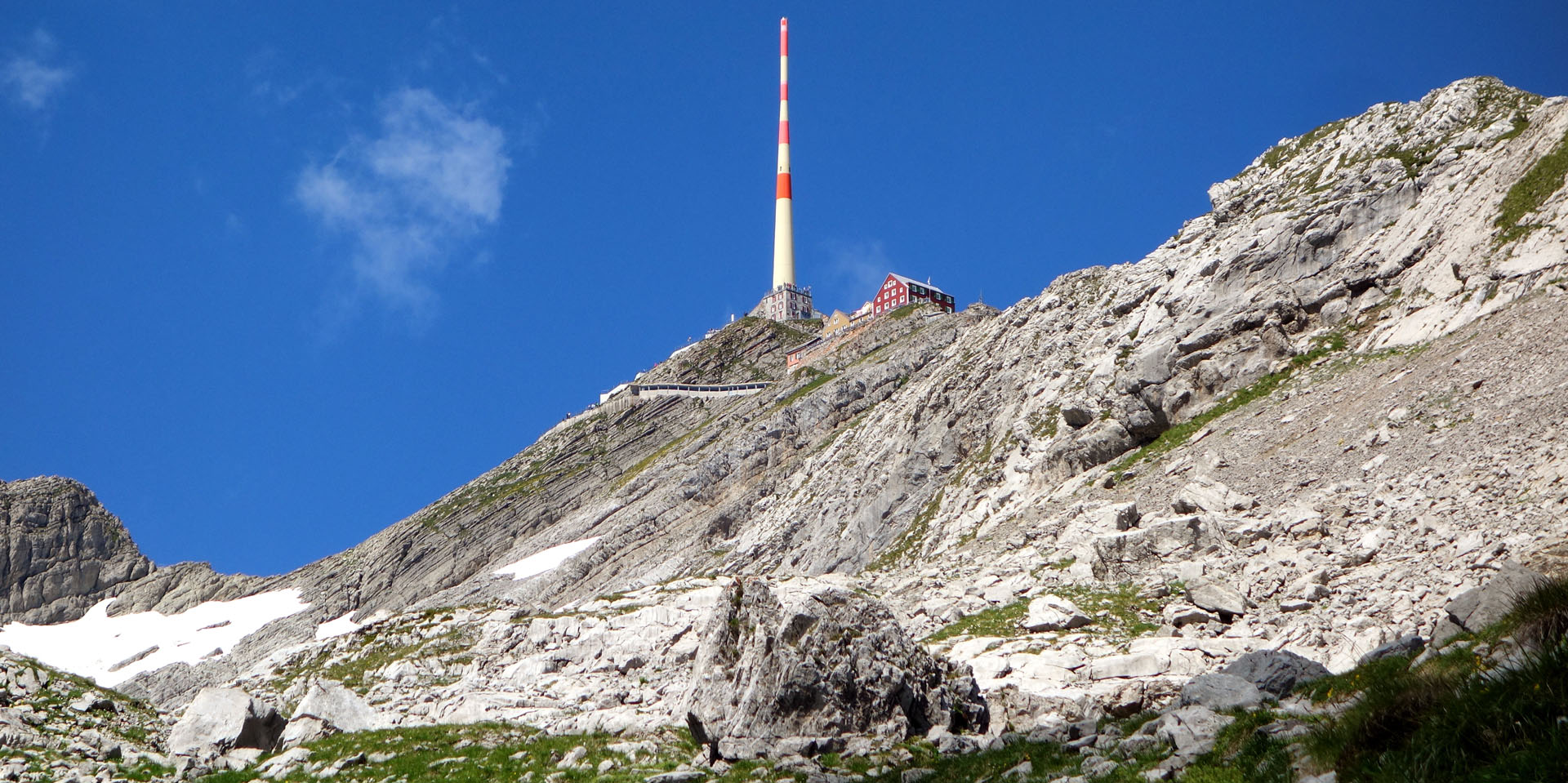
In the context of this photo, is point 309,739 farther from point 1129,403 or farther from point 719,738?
point 1129,403

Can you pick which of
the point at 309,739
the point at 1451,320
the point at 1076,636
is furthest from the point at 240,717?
the point at 1451,320

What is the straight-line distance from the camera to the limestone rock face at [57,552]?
414ft

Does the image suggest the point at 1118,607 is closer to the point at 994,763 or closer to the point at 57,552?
the point at 994,763

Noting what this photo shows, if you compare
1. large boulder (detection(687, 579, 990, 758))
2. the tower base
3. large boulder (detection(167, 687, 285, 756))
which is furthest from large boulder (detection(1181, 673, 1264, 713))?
the tower base

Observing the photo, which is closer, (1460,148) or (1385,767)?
(1385,767)

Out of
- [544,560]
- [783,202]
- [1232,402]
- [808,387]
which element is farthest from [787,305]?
[1232,402]

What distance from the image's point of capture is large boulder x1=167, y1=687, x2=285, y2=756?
25.5 metres

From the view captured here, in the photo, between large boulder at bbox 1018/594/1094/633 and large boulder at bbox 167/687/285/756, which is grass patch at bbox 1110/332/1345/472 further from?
large boulder at bbox 167/687/285/756

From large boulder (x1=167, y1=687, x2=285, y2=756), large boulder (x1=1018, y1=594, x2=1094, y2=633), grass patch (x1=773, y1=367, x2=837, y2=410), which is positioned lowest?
large boulder (x1=167, y1=687, x2=285, y2=756)

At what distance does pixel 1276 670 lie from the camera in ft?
64.6

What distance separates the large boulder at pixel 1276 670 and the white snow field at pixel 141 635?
3980 inches

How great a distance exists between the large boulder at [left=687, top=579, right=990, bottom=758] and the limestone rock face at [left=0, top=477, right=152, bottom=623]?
130984 mm

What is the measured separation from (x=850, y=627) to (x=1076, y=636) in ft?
28.0

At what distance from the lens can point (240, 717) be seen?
26094 mm
